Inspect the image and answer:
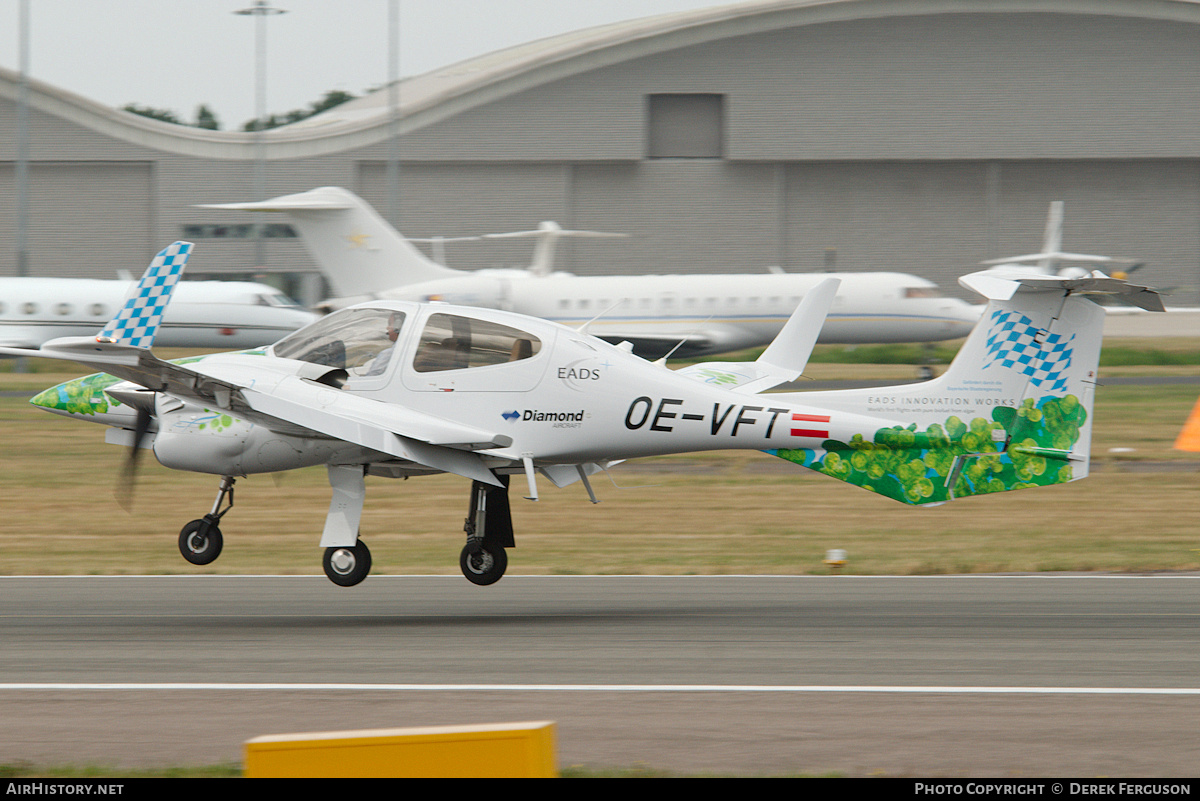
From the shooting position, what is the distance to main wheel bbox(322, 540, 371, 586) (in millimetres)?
12391

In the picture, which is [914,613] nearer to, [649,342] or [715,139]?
[649,342]

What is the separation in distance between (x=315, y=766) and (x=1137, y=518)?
16.4m

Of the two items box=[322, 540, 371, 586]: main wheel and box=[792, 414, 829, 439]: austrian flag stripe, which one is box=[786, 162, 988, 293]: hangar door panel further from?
box=[322, 540, 371, 586]: main wheel

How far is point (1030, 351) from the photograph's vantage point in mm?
12641

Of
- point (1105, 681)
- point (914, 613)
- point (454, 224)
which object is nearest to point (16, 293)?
point (454, 224)

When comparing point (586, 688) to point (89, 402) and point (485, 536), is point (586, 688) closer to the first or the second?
point (485, 536)

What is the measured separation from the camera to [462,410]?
500 inches

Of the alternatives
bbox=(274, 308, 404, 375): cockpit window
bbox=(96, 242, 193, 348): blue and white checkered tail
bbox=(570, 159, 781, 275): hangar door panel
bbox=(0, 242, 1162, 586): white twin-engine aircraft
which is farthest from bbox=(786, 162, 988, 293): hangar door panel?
bbox=(96, 242, 193, 348): blue and white checkered tail

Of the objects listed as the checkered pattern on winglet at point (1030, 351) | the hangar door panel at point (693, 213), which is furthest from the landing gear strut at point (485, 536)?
the hangar door panel at point (693, 213)

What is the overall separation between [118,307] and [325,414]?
95.5 ft

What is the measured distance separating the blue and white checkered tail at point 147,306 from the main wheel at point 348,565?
2.59 m

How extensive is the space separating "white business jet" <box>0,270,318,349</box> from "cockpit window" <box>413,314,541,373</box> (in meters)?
27.1

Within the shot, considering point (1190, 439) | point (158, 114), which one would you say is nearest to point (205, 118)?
point (158, 114)

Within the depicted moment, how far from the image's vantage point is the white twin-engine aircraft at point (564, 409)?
12.4m
